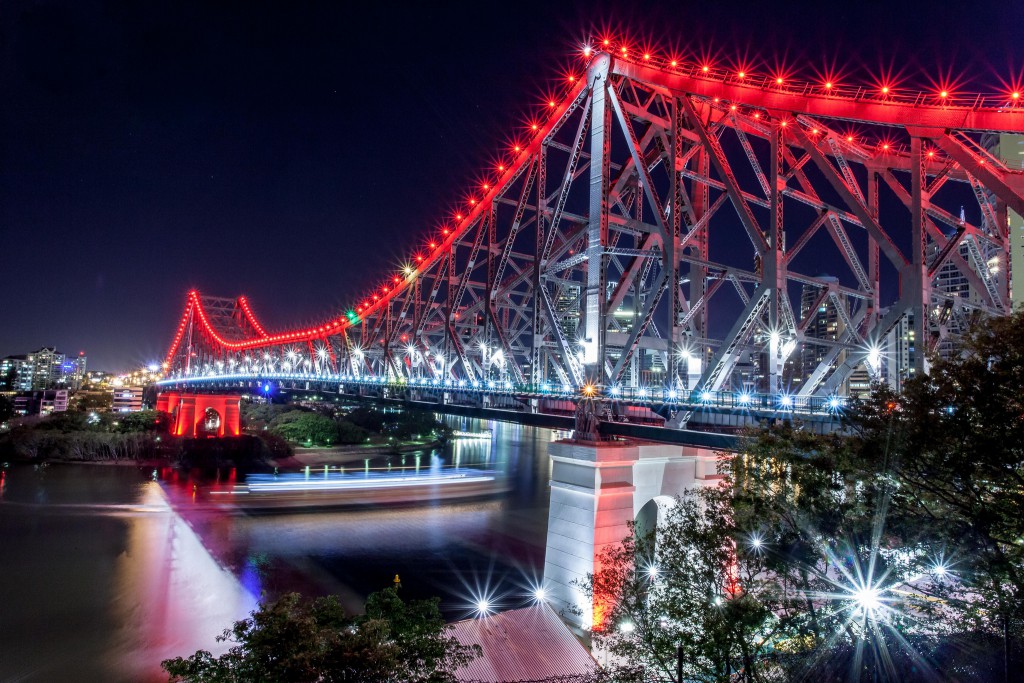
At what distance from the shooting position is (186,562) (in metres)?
30.3

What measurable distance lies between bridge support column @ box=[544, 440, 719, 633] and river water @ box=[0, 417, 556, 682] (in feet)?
22.7

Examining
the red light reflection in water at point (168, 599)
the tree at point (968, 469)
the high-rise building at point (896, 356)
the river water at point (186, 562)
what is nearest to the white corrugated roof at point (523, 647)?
the river water at point (186, 562)

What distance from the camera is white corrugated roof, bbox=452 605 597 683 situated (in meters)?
15.9

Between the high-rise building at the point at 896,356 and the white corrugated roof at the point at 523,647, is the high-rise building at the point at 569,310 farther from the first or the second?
the high-rise building at the point at 896,356

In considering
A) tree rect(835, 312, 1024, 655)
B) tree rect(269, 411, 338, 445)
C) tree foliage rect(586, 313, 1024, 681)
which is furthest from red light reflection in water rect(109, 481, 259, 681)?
tree rect(269, 411, 338, 445)

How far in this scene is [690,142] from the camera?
981 inches

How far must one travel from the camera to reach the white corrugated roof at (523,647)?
52.2 feet

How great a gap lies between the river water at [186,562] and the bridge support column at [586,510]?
693cm

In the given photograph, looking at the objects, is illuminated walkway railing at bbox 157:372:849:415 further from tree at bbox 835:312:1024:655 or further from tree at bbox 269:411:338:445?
tree at bbox 269:411:338:445

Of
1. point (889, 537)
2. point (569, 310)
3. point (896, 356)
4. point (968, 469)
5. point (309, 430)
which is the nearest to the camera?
point (968, 469)

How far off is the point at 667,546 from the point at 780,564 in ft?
8.57

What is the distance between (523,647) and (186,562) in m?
20.9

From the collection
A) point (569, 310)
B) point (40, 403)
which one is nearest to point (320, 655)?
point (569, 310)

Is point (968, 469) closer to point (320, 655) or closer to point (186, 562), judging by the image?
point (320, 655)
